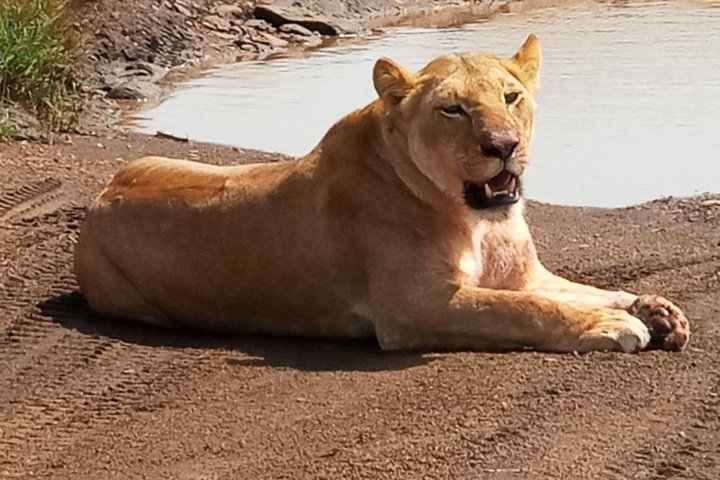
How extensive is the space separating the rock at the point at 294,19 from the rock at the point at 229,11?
19 cm

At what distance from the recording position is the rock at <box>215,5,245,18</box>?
672 inches

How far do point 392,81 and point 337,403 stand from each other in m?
1.16

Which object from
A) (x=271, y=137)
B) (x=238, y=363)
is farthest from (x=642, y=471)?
(x=271, y=137)

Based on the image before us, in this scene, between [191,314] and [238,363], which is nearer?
[238,363]

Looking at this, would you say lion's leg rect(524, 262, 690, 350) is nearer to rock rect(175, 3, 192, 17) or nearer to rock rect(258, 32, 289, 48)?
rock rect(175, 3, 192, 17)

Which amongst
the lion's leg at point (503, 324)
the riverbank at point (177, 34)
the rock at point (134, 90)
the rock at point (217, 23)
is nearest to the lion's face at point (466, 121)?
the lion's leg at point (503, 324)

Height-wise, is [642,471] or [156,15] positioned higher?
[642,471]

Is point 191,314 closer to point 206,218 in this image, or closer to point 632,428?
point 206,218

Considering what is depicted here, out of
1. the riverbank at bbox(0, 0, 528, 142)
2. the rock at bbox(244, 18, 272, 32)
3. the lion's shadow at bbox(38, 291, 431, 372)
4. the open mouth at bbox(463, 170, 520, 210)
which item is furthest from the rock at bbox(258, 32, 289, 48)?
the open mouth at bbox(463, 170, 520, 210)

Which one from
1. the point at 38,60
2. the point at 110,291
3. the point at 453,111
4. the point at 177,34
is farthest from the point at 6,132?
the point at 177,34

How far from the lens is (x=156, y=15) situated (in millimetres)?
15352

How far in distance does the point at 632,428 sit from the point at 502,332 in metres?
0.82

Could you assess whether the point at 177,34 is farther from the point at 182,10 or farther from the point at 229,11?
the point at 229,11

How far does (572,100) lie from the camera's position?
1256 centimetres
